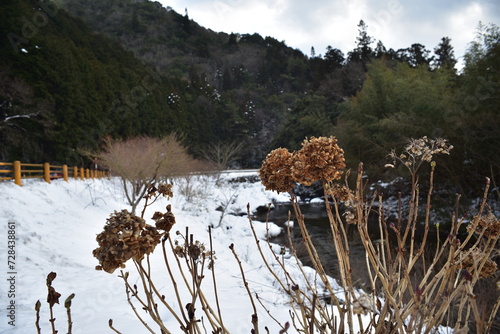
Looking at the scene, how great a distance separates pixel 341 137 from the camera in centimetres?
1584

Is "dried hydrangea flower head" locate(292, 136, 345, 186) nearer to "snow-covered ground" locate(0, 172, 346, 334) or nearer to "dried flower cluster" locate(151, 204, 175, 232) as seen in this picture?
"dried flower cluster" locate(151, 204, 175, 232)

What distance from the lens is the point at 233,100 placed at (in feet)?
159

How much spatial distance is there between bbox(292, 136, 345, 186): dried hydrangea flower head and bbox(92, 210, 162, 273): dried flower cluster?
1.73ft

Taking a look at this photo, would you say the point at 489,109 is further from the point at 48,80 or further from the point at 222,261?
the point at 48,80

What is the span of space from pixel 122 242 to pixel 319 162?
0.64 metres

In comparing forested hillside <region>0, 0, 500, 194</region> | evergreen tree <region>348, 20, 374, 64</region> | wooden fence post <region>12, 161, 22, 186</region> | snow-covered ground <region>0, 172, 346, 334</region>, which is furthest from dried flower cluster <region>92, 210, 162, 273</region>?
evergreen tree <region>348, 20, 374, 64</region>

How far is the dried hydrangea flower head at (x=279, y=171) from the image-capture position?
1.10 metres

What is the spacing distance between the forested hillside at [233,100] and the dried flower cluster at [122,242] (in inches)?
273

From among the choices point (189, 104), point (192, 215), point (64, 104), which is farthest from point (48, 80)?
point (189, 104)

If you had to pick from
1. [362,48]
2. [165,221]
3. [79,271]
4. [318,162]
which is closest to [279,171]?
[318,162]

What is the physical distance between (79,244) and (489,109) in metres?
11.3

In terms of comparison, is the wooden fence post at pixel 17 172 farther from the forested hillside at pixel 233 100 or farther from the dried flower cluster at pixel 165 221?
the dried flower cluster at pixel 165 221

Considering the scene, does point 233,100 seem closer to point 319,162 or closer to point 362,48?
point 362,48

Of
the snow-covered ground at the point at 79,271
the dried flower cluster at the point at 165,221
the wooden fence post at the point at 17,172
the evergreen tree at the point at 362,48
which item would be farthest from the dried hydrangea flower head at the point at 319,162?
the evergreen tree at the point at 362,48
